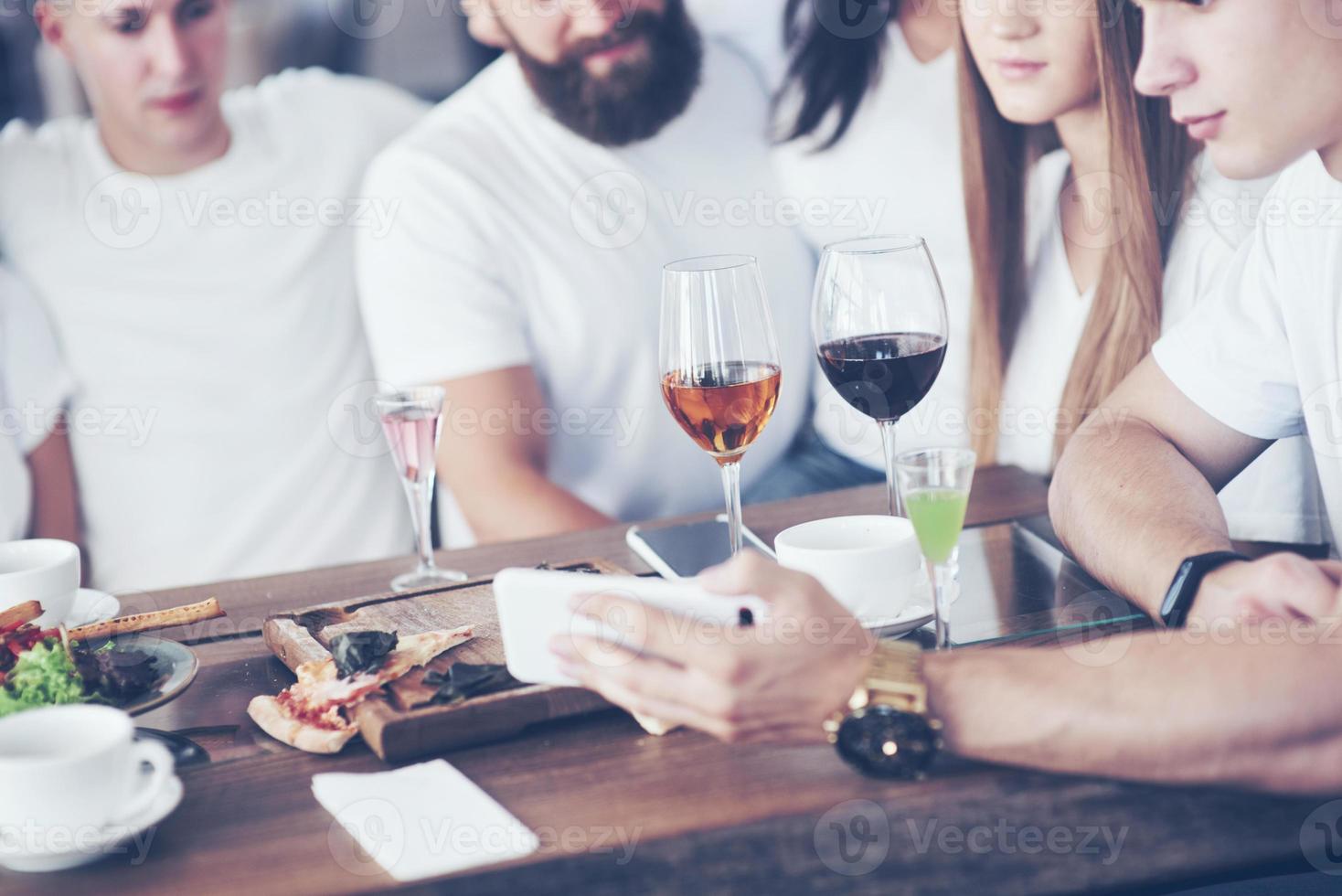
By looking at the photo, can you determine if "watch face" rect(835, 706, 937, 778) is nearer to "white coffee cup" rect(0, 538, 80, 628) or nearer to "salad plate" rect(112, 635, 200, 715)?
"salad plate" rect(112, 635, 200, 715)

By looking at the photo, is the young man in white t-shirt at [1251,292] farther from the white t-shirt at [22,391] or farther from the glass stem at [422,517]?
the white t-shirt at [22,391]

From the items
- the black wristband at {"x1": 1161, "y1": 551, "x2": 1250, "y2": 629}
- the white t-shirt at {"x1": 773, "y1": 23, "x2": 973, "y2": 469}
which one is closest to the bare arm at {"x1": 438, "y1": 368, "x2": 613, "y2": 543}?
the white t-shirt at {"x1": 773, "y1": 23, "x2": 973, "y2": 469}

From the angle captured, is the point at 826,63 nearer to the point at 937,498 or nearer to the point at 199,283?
the point at 199,283

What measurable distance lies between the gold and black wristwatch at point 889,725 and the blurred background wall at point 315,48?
1.73 m

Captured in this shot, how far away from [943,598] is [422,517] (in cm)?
68

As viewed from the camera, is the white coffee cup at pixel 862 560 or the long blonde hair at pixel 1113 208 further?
the long blonde hair at pixel 1113 208

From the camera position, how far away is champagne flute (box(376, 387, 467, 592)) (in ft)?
4.93

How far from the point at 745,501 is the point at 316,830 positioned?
1.69 meters

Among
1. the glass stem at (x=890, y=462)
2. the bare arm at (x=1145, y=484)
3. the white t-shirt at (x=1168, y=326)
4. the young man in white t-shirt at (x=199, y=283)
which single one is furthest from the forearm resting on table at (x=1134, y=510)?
the young man in white t-shirt at (x=199, y=283)

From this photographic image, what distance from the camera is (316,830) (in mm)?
890

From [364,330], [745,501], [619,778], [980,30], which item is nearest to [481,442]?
[364,330]

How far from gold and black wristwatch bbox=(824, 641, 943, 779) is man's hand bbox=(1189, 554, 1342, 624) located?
317 mm

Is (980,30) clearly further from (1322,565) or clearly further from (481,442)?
(1322,565)

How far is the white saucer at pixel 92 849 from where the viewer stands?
0.84 meters
